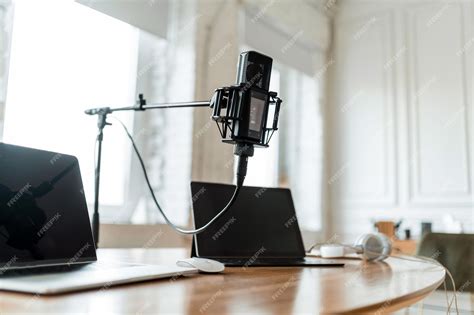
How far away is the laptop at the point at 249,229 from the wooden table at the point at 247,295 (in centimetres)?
13

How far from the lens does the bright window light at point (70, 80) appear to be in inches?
62.6

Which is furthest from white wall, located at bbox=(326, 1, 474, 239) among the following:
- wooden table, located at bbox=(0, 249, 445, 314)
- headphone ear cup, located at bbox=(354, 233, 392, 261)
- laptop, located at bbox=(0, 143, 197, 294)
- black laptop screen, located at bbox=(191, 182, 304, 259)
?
laptop, located at bbox=(0, 143, 197, 294)

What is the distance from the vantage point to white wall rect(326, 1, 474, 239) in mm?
2732

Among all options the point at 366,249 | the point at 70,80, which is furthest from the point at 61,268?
the point at 70,80

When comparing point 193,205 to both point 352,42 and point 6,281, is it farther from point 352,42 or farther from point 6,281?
point 352,42

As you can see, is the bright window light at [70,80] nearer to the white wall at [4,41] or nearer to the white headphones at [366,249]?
the white wall at [4,41]

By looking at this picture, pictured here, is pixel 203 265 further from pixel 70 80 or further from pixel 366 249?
pixel 70 80

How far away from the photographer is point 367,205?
303cm

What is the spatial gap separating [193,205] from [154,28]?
135 centimetres

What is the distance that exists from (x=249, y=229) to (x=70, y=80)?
3.50ft

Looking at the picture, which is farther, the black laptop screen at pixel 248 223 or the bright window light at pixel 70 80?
the bright window light at pixel 70 80

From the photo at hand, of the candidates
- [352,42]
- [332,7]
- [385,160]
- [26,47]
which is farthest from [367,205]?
[26,47]

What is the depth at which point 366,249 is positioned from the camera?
1180 millimetres

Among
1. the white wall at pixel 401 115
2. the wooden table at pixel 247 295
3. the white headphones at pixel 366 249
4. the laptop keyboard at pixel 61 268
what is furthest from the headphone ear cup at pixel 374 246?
the white wall at pixel 401 115
